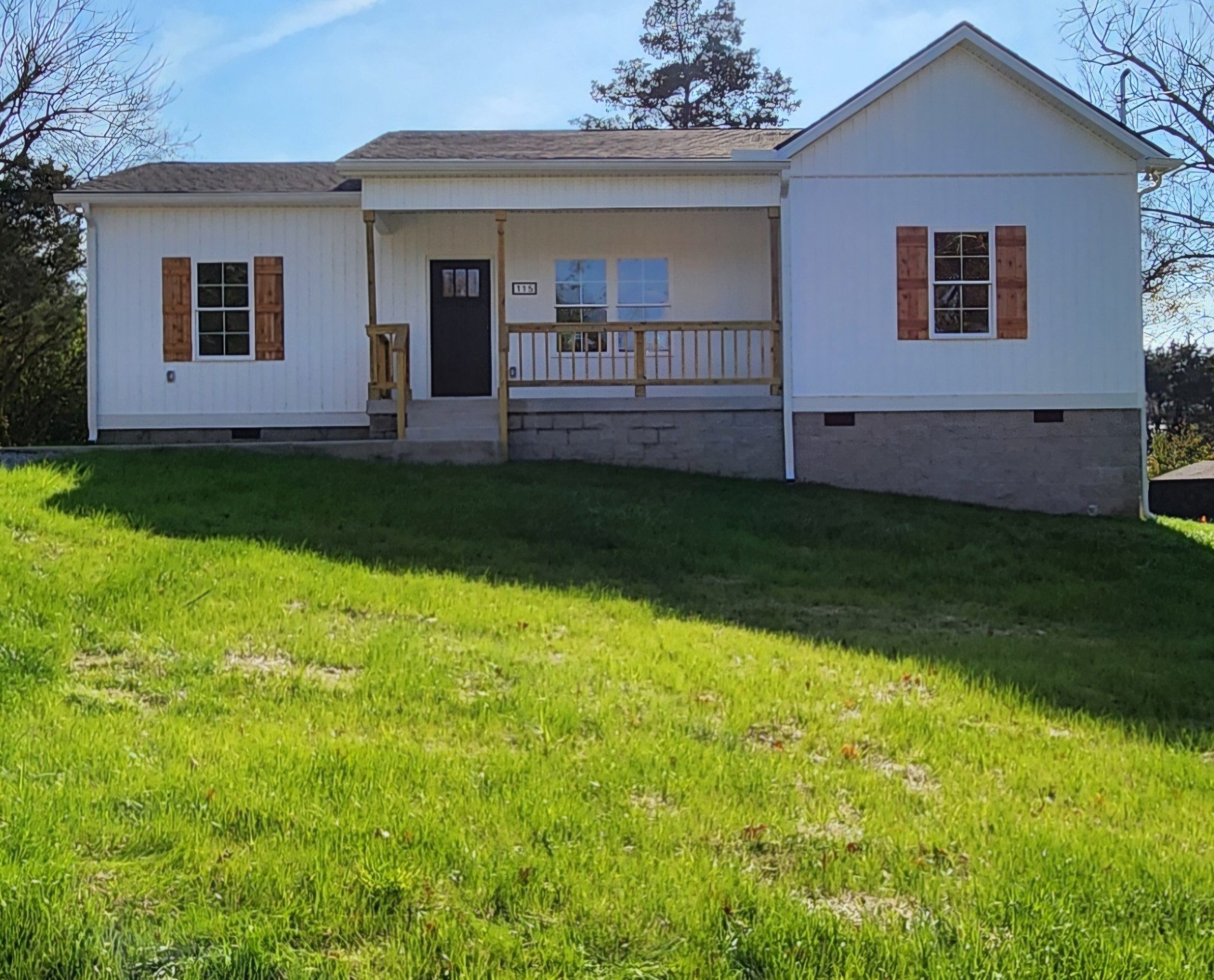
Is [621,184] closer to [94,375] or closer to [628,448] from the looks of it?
[628,448]

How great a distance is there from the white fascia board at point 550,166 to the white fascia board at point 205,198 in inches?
44.2

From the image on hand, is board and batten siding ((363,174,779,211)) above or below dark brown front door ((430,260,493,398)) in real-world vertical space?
above

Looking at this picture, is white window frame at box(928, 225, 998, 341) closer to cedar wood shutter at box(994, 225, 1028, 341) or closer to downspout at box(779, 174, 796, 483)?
cedar wood shutter at box(994, 225, 1028, 341)

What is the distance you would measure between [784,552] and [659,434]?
4.10 m

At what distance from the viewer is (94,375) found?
14.0m

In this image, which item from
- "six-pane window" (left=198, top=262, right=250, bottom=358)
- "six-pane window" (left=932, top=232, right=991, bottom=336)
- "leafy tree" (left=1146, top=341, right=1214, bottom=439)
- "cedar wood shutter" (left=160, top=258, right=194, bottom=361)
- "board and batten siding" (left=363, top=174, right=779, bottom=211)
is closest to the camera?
"board and batten siding" (left=363, top=174, right=779, bottom=211)

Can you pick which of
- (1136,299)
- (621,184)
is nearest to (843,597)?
(621,184)

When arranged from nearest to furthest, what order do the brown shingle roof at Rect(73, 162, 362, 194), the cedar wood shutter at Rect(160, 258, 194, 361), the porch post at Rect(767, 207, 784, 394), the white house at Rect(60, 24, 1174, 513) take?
1. the white house at Rect(60, 24, 1174, 513)
2. the porch post at Rect(767, 207, 784, 394)
3. the brown shingle roof at Rect(73, 162, 362, 194)
4. the cedar wood shutter at Rect(160, 258, 194, 361)

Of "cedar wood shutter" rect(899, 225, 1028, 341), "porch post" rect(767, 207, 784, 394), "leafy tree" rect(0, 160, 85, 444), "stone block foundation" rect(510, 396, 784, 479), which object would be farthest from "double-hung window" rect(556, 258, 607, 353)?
"leafy tree" rect(0, 160, 85, 444)

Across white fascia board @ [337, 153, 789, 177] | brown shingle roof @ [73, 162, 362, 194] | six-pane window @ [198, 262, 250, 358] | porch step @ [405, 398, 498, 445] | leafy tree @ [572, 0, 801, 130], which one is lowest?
porch step @ [405, 398, 498, 445]

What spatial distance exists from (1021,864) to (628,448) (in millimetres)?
9980

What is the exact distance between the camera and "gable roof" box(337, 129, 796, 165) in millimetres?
13031

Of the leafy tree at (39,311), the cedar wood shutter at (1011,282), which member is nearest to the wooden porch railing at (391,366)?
the cedar wood shutter at (1011,282)

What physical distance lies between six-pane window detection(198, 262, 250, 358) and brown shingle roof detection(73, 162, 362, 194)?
1.01m
